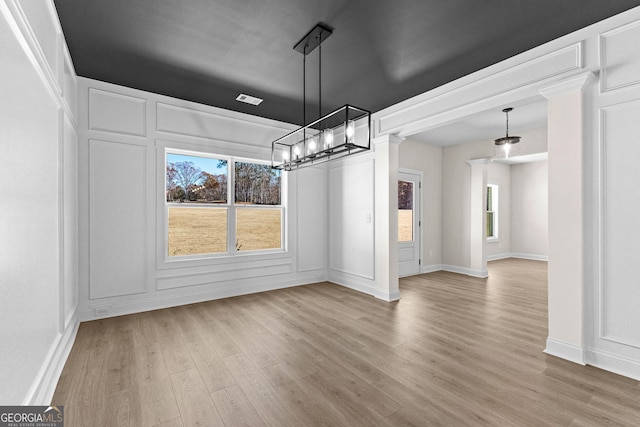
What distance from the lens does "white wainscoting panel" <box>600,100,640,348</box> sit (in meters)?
2.29

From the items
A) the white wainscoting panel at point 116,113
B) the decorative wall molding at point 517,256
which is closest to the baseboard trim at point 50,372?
the white wainscoting panel at point 116,113

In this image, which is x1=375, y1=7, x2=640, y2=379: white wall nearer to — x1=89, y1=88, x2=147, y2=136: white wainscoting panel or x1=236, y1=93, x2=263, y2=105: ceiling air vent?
x1=236, y1=93, x2=263, y2=105: ceiling air vent

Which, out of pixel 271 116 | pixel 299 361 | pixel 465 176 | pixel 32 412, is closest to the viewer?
pixel 32 412

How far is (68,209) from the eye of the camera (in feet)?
9.14

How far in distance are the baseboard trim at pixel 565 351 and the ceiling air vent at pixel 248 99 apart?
4.34 meters

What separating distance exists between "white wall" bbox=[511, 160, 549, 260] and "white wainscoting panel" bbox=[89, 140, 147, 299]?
9225mm

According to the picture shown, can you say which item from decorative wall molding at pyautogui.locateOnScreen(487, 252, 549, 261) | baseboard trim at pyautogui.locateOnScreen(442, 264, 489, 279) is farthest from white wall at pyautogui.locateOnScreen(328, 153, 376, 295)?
decorative wall molding at pyautogui.locateOnScreen(487, 252, 549, 261)

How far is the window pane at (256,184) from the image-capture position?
4.73 metres

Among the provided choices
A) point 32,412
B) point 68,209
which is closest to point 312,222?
point 68,209

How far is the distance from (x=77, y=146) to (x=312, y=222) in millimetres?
3511

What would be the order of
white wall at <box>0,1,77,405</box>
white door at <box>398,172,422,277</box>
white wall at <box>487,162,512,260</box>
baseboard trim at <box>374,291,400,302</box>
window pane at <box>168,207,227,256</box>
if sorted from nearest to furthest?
1. white wall at <box>0,1,77,405</box>
2. window pane at <box>168,207,227,256</box>
3. baseboard trim at <box>374,291,400,302</box>
4. white door at <box>398,172,422,277</box>
5. white wall at <box>487,162,512,260</box>

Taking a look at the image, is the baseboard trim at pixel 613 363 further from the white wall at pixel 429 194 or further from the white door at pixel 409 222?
the white wall at pixel 429 194

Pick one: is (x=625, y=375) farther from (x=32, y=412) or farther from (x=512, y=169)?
(x=512, y=169)

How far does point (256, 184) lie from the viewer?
16.1 ft
